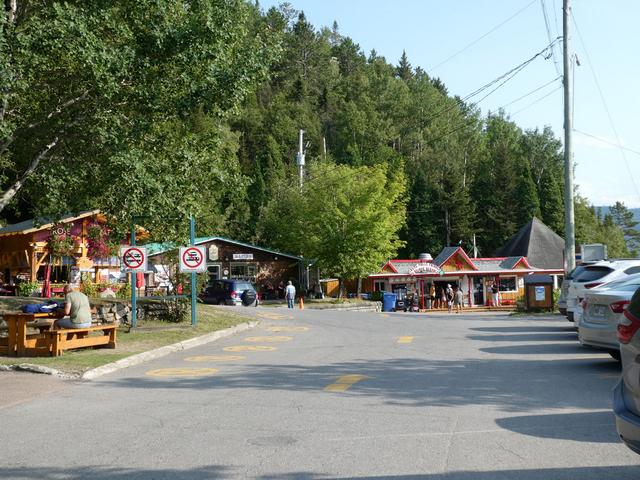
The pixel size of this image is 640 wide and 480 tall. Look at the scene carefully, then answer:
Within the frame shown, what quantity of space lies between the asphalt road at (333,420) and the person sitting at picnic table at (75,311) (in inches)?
72.6

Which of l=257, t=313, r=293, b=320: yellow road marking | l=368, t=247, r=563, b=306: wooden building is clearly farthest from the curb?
l=368, t=247, r=563, b=306: wooden building

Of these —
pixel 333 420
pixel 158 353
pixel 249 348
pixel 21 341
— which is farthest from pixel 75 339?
pixel 333 420

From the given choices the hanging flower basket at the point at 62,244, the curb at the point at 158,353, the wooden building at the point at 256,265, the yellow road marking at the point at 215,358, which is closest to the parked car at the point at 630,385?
the curb at the point at 158,353

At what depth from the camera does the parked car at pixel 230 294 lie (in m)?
42.3

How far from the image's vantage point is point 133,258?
1880 cm

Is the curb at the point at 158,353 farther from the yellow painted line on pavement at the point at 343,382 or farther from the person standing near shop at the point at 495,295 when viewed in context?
the person standing near shop at the point at 495,295

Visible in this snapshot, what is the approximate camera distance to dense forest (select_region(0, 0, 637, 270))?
16.0 metres

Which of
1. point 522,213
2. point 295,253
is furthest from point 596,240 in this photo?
point 295,253

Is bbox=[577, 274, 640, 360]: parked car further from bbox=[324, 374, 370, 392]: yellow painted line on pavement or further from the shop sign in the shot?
the shop sign

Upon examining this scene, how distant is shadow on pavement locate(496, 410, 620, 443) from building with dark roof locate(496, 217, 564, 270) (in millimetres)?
59303

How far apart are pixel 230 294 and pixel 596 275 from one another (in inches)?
1110

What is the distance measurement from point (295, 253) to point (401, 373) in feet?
156

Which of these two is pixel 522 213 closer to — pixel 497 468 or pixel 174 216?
pixel 174 216

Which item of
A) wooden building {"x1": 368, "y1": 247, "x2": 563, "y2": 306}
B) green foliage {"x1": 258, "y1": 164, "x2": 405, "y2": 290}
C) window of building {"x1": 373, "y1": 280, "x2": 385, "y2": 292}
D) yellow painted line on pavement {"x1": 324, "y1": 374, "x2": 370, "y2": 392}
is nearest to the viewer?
yellow painted line on pavement {"x1": 324, "y1": 374, "x2": 370, "y2": 392}
